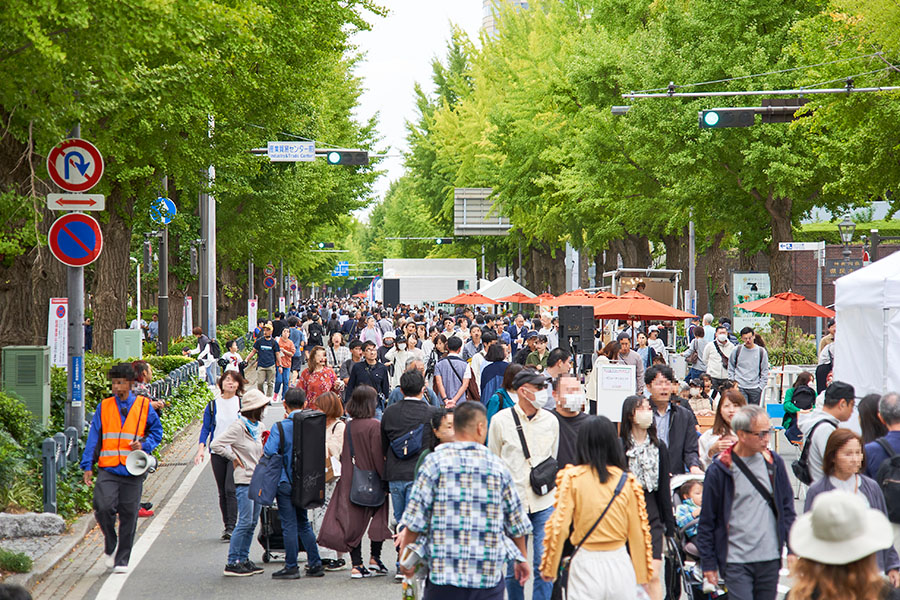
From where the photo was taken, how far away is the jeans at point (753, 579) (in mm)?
6281

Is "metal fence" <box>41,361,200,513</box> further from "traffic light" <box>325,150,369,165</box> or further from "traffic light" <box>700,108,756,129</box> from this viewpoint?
"traffic light" <box>700,108,756,129</box>

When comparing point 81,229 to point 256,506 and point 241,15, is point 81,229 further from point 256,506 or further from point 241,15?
point 256,506

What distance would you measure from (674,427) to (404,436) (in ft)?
7.04

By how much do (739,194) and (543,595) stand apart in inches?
1004

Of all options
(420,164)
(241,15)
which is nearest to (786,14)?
(241,15)

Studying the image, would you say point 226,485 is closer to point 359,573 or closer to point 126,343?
point 359,573

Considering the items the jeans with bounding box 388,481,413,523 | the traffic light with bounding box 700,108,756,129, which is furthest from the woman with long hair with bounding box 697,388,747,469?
the traffic light with bounding box 700,108,756,129

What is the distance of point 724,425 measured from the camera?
888cm

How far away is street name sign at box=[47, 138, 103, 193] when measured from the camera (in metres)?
12.0

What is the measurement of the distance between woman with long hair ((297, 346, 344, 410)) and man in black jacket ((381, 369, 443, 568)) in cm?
417

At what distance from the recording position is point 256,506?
10055 mm

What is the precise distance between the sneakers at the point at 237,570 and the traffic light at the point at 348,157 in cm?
1317

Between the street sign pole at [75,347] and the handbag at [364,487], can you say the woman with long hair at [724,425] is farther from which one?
the street sign pole at [75,347]

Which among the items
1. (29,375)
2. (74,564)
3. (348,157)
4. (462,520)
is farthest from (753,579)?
(348,157)
